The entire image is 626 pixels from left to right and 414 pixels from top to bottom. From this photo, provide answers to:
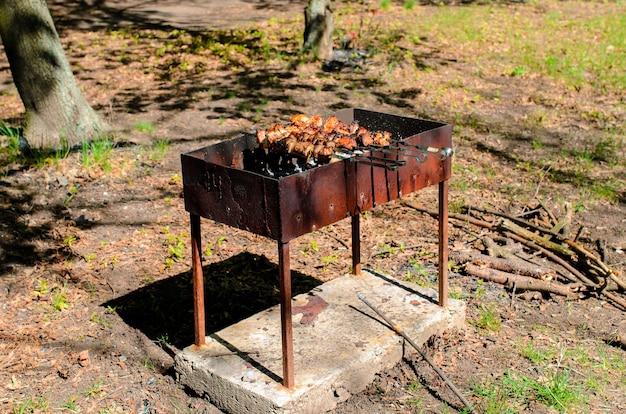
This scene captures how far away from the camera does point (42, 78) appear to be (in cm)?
740

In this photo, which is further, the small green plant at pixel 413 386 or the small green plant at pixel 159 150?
the small green plant at pixel 159 150

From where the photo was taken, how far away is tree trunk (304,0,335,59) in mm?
10672

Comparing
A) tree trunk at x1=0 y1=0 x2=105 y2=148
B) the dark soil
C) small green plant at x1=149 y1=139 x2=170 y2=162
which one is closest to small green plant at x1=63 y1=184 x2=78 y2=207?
the dark soil

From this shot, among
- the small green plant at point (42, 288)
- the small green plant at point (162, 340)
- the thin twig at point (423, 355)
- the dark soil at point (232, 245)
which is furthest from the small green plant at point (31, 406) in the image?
the thin twig at point (423, 355)

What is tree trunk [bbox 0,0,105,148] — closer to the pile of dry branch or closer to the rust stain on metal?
the rust stain on metal

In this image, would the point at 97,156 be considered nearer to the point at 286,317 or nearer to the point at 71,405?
the point at 71,405

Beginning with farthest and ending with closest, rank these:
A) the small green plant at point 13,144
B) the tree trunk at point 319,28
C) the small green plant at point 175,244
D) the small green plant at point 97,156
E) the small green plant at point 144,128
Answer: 1. the tree trunk at point 319,28
2. the small green plant at point 144,128
3. the small green plant at point 13,144
4. the small green plant at point 97,156
5. the small green plant at point 175,244

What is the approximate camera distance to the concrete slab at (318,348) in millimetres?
4008

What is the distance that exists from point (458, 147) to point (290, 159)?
430cm

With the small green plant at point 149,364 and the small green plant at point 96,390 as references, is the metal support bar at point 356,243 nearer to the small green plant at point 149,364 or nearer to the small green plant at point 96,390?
the small green plant at point 149,364

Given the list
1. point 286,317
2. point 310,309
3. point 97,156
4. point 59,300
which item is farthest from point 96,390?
point 97,156

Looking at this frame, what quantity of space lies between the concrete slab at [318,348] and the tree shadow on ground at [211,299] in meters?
0.44

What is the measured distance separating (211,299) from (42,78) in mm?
3348

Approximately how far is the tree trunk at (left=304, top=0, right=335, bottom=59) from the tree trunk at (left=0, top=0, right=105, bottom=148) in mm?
4080
